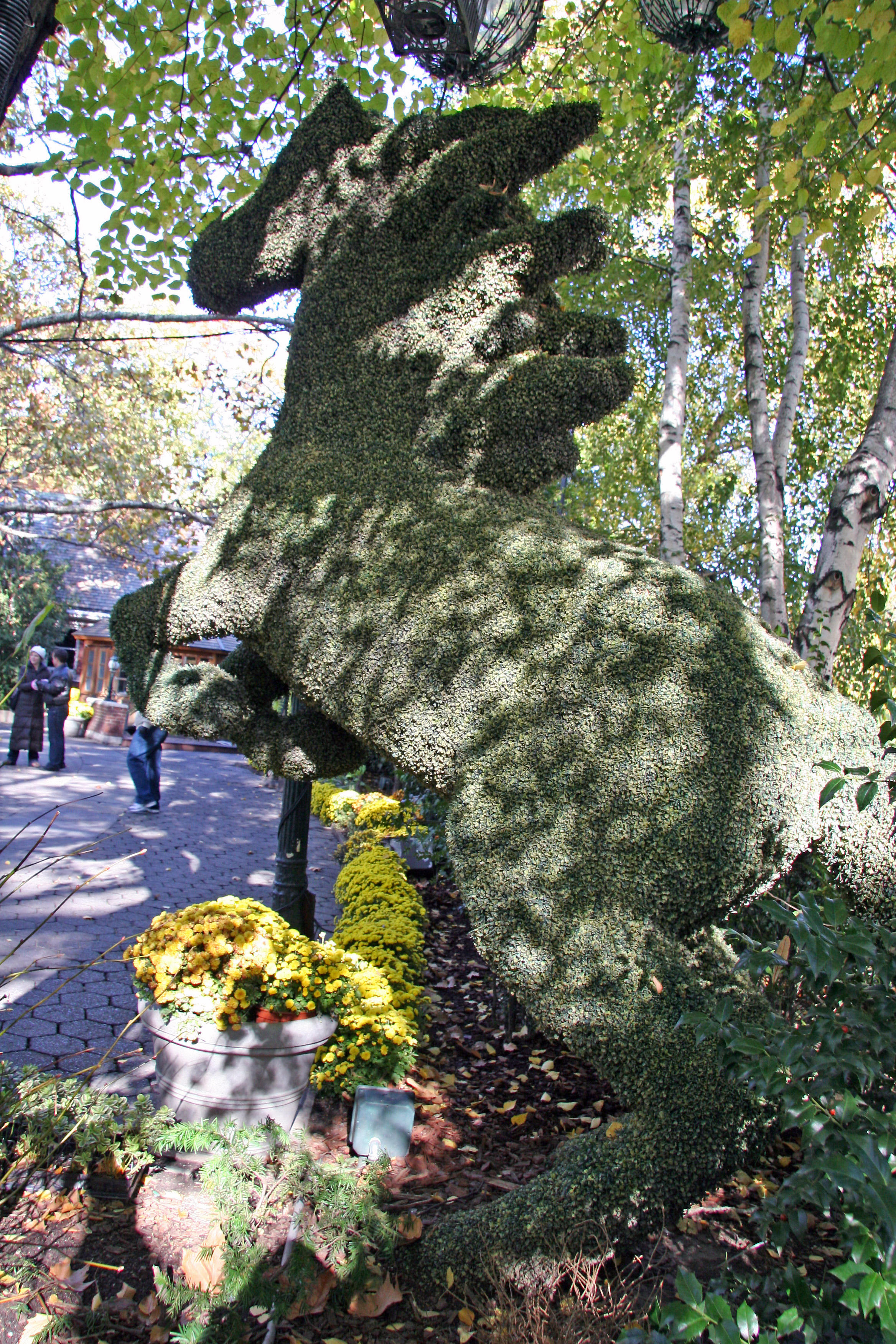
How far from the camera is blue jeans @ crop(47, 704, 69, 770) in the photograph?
13.2 meters

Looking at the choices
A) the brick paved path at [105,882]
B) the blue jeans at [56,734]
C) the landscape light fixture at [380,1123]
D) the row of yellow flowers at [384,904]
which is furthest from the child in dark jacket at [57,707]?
the landscape light fixture at [380,1123]

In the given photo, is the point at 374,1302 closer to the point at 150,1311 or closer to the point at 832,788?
the point at 150,1311

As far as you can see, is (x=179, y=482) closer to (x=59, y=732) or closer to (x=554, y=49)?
(x=59, y=732)

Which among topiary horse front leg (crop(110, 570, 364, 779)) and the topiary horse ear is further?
the topiary horse ear

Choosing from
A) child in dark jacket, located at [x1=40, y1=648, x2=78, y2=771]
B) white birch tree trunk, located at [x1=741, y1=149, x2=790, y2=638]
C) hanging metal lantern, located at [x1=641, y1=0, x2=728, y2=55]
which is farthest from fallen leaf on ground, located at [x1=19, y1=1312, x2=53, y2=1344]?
child in dark jacket, located at [x1=40, y1=648, x2=78, y2=771]

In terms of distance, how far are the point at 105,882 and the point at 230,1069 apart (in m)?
4.53

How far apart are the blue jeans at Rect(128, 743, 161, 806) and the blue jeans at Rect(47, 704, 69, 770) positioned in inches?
121

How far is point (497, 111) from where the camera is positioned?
13.4 feet

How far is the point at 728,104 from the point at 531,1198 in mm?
8445

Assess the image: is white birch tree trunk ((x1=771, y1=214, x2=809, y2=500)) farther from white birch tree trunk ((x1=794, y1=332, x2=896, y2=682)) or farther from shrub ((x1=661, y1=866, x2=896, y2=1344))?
shrub ((x1=661, y1=866, x2=896, y2=1344))

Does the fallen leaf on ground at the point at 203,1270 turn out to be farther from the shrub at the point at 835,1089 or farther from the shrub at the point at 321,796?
the shrub at the point at 321,796

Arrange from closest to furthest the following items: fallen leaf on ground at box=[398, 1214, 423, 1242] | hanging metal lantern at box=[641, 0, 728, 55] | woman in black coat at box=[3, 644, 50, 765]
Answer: fallen leaf on ground at box=[398, 1214, 423, 1242]
hanging metal lantern at box=[641, 0, 728, 55]
woman in black coat at box=[3, 644, 50, 765]

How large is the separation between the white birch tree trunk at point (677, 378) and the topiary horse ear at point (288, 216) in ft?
11.7

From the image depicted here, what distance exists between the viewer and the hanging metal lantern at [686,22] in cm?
354
